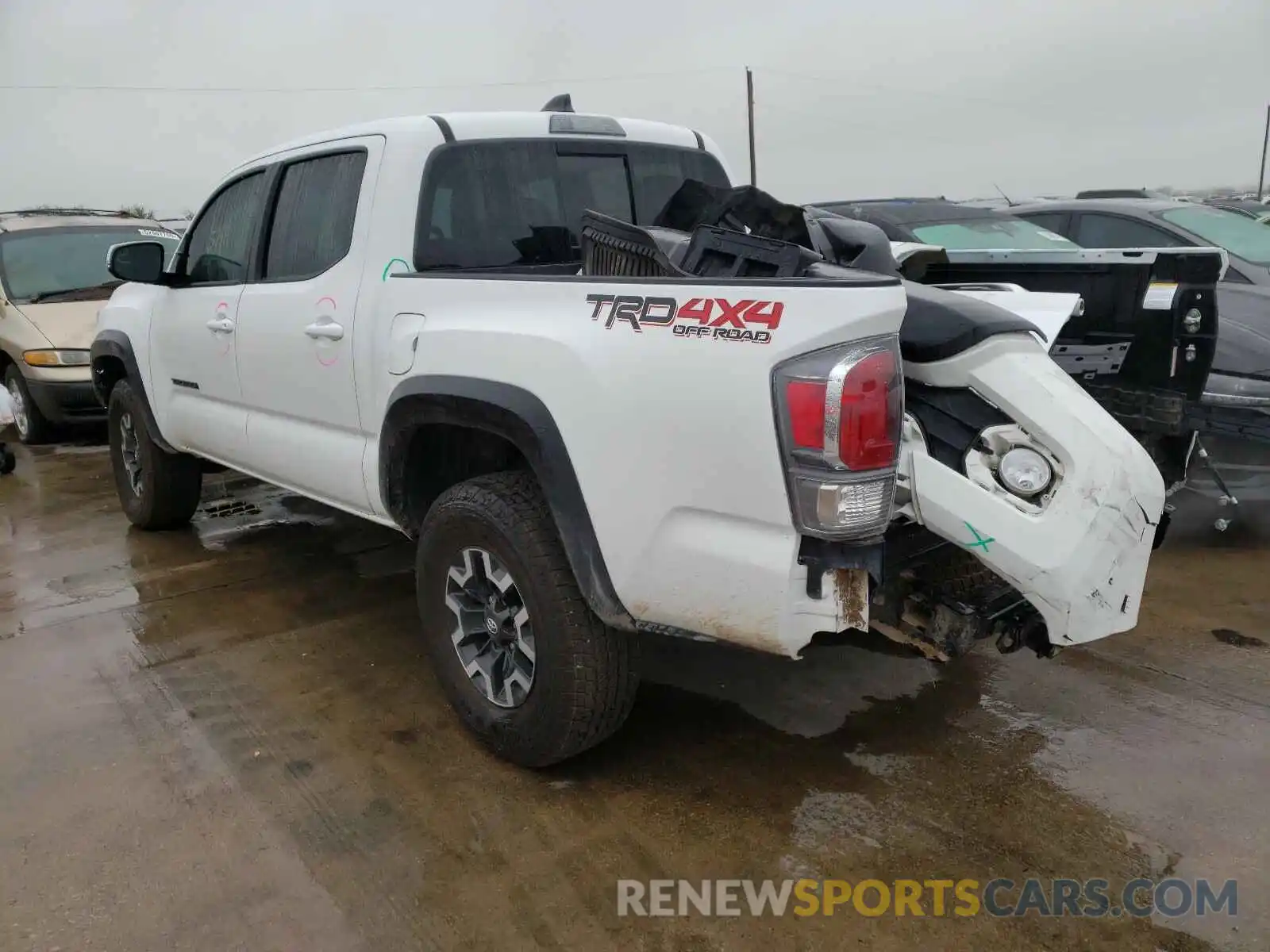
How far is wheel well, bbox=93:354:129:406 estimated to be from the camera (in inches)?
219

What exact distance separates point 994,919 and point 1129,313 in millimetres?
2076

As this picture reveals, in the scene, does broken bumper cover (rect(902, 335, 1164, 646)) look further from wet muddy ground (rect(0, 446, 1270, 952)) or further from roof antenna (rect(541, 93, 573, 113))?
roof antenna (rect(541, 93, 573, 113))

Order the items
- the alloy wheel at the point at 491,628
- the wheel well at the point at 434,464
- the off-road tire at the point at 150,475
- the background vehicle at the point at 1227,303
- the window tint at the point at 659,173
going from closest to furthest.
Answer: the alloy wheel at the point at 491,628, the wheel well at the point at 434,464, the window tint at the point at 659,173, the background vehicle at the point at 1227,303, the off-road tire at the point at 150,475

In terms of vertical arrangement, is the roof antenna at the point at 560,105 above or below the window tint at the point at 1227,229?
above

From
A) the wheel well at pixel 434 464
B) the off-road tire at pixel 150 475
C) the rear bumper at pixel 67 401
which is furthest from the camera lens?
the rear bumper at pixel 67 401

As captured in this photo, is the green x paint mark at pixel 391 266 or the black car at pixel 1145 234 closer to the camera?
the green x paint mark at pixel 391 266

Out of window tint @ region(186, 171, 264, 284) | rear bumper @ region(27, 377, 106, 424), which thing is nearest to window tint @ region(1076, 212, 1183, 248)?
window tint @ region(186, 171, 264, 284)

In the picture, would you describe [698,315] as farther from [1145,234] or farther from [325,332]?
[1145,234]

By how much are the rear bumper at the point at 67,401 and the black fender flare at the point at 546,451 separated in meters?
6.34

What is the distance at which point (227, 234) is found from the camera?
452 centimetres

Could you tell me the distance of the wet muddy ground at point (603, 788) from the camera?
2.43m

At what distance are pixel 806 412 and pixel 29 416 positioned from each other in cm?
839

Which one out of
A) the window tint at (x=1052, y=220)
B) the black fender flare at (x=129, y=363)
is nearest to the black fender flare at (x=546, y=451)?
the black fender flare at (x=129, y=363)

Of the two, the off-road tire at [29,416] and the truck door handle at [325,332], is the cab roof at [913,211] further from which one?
the off-road tire at [29,416]
